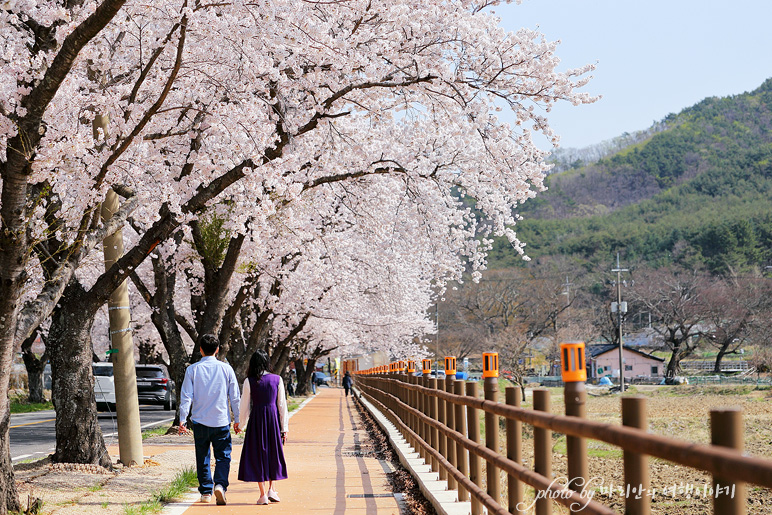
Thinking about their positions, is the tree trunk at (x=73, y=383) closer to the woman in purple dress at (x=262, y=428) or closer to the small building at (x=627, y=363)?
the woman in purple dress at (x=262, y=428)

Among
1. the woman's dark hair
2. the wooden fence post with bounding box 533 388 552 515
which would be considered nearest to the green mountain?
the woman's dark hair

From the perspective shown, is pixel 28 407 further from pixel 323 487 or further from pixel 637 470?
pixel 637 470

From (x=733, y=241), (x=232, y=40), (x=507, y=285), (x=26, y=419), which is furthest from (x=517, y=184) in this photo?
(x=733, y=241)

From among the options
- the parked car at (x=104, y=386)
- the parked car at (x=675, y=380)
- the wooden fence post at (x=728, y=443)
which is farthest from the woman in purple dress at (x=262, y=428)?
the parked car at (x=675, y=380)

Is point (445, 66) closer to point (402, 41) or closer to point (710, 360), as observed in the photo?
point (402, 41)

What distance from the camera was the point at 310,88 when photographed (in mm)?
10492

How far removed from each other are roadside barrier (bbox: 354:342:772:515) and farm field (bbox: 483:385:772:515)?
1.34 ft

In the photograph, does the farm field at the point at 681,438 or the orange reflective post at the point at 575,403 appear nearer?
the orange reflective post at the point at 575,403

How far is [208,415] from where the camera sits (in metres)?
8.01

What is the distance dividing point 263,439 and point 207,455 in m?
0.61

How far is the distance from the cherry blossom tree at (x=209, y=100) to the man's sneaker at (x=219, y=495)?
70.6 inches

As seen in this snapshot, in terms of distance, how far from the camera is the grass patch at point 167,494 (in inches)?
290

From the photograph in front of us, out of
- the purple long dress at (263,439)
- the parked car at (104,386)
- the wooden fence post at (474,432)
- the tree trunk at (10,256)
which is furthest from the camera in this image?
the parked car at (104,386)

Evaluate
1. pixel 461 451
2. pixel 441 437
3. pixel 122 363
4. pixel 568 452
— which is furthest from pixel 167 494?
pixel 568 452
